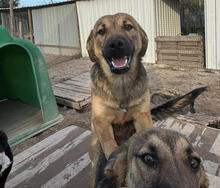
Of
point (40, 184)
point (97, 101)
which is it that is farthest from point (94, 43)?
point (40, 184)

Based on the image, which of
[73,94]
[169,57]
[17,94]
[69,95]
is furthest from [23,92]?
[169,57]

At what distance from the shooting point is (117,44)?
2551mm

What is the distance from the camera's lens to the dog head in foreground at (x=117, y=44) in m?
2.63

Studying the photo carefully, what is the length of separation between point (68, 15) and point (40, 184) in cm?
1210

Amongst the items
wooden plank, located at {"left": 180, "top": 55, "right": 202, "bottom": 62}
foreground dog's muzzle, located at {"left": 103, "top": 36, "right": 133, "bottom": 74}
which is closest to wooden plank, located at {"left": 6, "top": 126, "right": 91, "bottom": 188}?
foreground dog's muzzle, located at {"left": 103, "top": 36, "right": 133, "bottom": 74}

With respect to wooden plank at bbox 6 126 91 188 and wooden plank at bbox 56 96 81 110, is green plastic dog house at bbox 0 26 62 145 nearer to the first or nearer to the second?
wooden plank at bbox 56 96 81 110

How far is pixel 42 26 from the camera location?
49.9 feet

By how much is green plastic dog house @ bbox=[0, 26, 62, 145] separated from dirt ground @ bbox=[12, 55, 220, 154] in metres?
0.30

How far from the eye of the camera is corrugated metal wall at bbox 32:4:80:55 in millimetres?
13781

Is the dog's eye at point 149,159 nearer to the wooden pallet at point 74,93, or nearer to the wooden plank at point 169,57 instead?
the wooden pallet at point 74,93

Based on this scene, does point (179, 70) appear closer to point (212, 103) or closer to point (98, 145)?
point (212, 103)

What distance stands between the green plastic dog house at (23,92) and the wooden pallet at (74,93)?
668mm

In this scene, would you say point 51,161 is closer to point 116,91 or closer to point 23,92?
point 116,91

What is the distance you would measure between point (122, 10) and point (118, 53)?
9.36 meters
